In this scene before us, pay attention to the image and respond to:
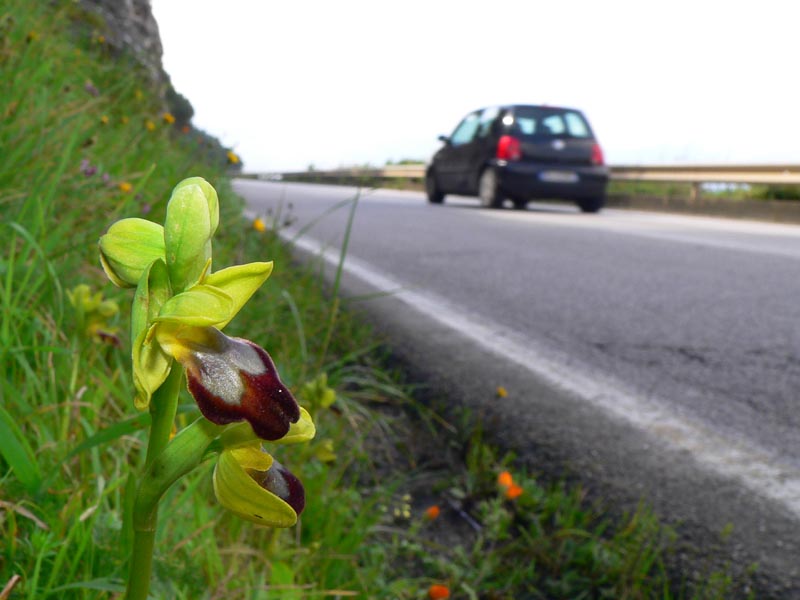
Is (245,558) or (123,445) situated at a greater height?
(123,445)

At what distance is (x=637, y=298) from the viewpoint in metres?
4.39

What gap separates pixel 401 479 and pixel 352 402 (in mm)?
509

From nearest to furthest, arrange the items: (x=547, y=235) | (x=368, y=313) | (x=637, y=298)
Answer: (x=368, y=313) → (x=637, y=298) → (x=547, y=235)

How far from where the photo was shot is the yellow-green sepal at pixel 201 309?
1.72 feet

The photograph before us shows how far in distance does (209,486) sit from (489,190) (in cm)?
1180

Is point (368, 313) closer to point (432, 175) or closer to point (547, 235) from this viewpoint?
point (547, 235)

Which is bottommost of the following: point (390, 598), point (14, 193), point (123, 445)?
point (390, 598)

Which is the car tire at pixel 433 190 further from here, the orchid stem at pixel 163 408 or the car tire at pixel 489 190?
the orchid stem at pixel 163 408

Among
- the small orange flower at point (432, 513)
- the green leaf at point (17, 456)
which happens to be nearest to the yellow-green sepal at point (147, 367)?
the green leaf at point (17, 456)

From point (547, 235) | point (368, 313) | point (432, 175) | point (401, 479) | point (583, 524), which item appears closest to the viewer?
point (583, 524)

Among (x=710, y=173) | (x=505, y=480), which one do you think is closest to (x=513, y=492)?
(x=505, y=480)

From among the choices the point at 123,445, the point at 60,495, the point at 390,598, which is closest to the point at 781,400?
the point at 390,598

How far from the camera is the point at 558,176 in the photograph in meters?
12.9

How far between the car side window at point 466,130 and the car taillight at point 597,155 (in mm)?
2009
